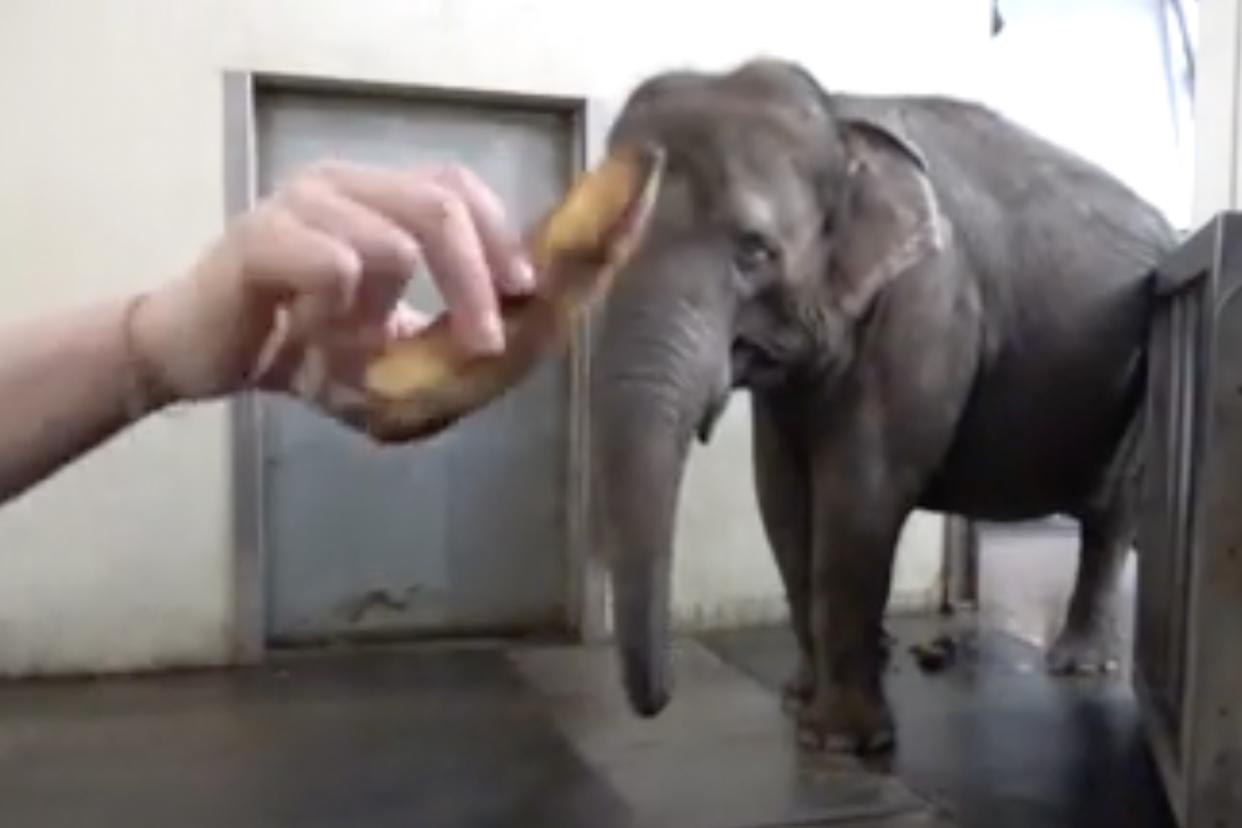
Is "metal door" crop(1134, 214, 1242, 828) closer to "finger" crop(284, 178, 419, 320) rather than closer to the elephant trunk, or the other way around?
the elephant trunk

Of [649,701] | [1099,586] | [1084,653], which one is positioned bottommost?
[1084,653]

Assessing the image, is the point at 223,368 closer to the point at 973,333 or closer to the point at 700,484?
the point at 973,333

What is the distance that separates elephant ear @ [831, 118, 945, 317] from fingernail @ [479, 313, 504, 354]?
163 centimetres

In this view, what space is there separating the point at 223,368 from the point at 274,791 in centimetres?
155

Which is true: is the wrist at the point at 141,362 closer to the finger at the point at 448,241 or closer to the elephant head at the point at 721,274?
the finger at the point at 448,241

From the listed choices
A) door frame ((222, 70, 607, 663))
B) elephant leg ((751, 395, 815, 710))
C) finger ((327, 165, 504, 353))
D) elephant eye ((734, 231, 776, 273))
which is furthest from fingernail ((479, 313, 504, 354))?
door frame ((222, 70, 607, 663))

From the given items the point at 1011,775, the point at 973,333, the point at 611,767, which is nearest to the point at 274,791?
the point at 611,767

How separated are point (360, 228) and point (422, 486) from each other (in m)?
2.74

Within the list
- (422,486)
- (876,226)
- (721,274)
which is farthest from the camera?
(422,486)

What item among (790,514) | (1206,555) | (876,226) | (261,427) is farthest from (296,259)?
(261,427)

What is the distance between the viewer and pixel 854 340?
2158 millimetres

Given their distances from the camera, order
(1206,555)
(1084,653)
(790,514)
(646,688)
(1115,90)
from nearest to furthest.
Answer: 1. (1206,555)
2. (646,688)
3. (790,514)
4. (1084,653)
5. (1115,90)

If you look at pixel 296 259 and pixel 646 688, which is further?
pixel 646 688

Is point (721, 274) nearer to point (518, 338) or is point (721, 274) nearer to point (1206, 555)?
point (1206, 555)
